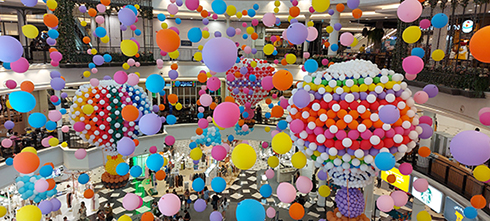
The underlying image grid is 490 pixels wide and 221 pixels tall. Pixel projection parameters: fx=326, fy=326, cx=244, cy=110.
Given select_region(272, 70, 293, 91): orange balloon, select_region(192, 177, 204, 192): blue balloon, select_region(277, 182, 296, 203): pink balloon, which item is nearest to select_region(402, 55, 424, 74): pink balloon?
select_region(272, 70, 293, 91): orange balloon

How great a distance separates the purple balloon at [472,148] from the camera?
2801mm

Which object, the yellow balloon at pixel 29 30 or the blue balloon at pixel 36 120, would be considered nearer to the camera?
the yellow balloon at pixel 29 30

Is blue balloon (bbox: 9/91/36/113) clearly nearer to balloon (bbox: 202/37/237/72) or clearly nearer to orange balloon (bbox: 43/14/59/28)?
orange balloon (bbox: 43/14/59/28)

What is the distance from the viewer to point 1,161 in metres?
8.90

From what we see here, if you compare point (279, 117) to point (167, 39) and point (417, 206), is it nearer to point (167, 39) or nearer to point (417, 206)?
point (167, 39)

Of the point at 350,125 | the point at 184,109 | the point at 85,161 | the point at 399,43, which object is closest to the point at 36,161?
the point at 350,125

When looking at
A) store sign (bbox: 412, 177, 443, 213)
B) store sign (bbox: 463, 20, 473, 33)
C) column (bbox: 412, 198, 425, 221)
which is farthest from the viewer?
store sign (bbox: 463, 20, 473, 33)

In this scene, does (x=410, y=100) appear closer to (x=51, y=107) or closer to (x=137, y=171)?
(x=137, y=171)

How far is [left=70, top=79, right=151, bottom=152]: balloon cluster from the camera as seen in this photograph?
5.59m

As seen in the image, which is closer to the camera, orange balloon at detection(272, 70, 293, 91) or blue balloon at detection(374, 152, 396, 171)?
blue balloon at detection(374, 152, 396, 171)

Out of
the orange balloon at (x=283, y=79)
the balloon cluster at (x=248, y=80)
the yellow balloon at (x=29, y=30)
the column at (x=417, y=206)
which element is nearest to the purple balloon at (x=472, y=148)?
the orange balloon at (x=283, y=79)

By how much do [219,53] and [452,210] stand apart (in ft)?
25.1

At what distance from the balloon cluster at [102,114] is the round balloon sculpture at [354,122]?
3.27m

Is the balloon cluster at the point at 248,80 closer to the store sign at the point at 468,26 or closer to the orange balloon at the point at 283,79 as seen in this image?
the orange balloon at the point at 283,79
